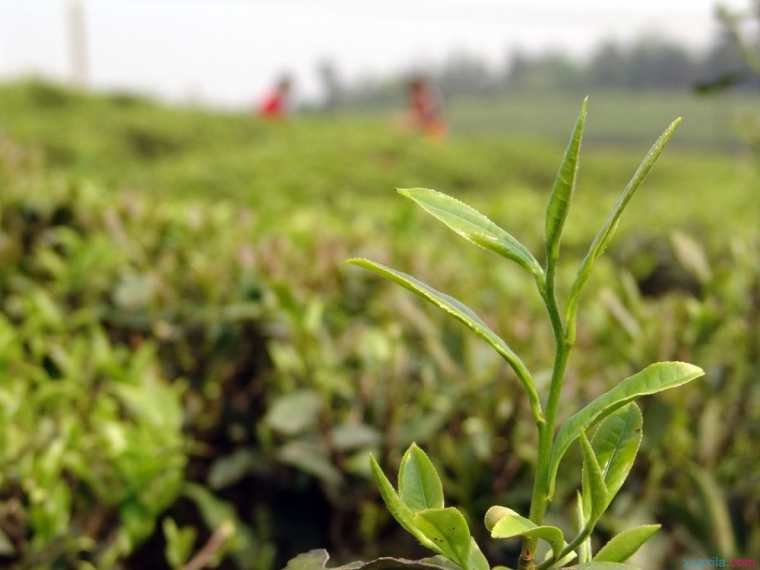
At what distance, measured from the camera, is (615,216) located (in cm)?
58

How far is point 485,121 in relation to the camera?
3484 cm

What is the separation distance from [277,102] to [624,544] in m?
12.2

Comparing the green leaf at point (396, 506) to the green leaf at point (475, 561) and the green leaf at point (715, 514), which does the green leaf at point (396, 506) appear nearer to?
the green leaf at point (475, 561)

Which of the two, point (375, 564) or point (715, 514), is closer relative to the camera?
point (375, 564)

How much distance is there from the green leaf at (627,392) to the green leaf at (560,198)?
0.09 meters

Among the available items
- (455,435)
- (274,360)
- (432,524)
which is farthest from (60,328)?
(432,524)

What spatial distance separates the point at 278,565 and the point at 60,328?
0.70 m

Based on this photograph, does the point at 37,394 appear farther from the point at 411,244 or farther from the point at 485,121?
the point at 485,121

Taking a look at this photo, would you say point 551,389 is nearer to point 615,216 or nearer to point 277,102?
point 615,216

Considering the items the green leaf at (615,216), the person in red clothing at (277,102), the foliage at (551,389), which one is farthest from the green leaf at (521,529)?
the person in red clothing at (277,102)

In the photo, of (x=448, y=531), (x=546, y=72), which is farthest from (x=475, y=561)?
(x=546, y=72)

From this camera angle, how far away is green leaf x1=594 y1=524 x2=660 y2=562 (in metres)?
0.63

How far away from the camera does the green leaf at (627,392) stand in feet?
1.88

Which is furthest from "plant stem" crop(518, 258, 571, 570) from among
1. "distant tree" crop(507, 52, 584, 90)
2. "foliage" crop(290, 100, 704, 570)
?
"distant tree" crop(507, 52, 584, 90)
